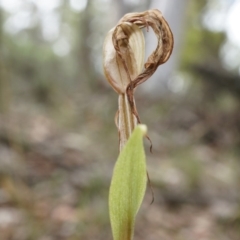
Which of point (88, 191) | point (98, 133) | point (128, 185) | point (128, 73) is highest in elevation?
point (98, 133)

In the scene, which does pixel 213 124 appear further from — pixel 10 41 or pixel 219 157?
pixel 10 41

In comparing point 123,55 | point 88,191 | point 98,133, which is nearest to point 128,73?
point 123,55

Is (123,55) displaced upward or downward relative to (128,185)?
upward

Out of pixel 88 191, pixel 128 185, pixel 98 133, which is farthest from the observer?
pixel 98 133

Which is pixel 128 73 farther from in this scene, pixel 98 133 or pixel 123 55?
pixel 98 133

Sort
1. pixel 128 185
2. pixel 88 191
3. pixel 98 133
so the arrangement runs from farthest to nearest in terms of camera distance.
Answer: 1. pixel 98 133
2. pixel 88 191
3. pixel 128 185

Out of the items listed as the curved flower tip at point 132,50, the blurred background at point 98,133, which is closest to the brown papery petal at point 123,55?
the curved flower tip at point 132,50

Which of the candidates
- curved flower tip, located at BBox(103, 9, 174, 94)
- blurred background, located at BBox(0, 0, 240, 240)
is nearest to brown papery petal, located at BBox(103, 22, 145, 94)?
curved flower tip, located at BBox(103, 9, 174, 94)
